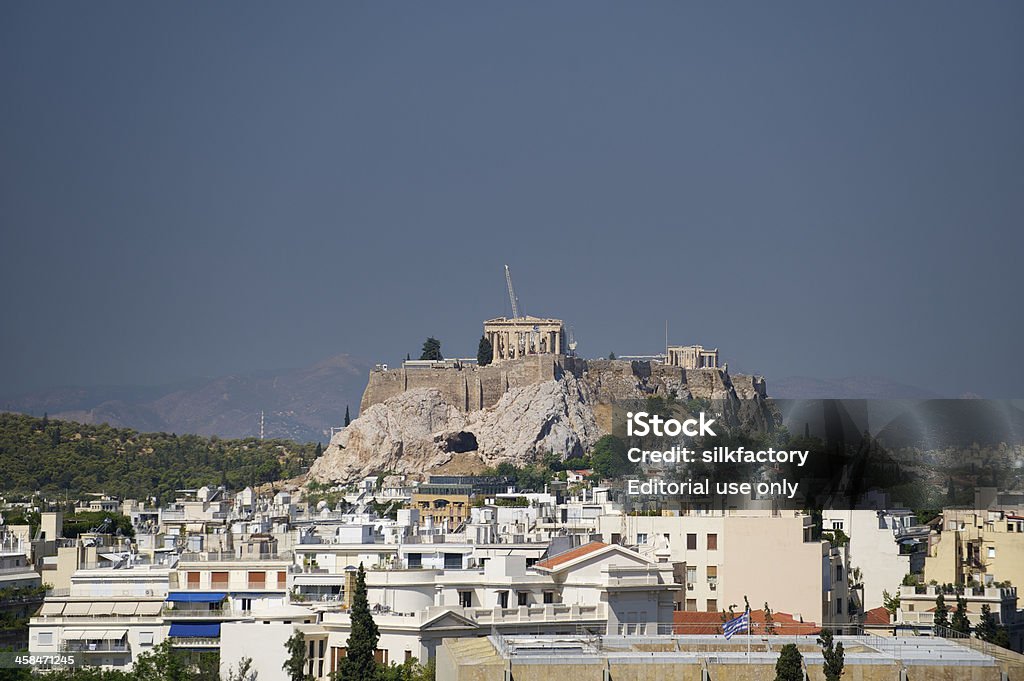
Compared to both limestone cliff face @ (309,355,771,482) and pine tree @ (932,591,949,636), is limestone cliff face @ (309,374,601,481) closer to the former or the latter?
limestone cliff face @ (309,355,771,482)

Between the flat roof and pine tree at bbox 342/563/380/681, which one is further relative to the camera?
pine tree at bbox 342/563/380/681

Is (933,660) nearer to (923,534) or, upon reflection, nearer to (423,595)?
(423,595)

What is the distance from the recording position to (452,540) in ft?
217

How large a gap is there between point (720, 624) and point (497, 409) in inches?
5529

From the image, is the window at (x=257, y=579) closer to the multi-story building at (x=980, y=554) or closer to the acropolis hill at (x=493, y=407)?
the multi-story building at (x=980, y=554)

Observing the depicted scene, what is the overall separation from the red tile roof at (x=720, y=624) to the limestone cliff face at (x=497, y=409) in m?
127

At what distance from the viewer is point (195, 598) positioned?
166 ft

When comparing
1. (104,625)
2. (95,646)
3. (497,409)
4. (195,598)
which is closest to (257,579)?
(195,598)

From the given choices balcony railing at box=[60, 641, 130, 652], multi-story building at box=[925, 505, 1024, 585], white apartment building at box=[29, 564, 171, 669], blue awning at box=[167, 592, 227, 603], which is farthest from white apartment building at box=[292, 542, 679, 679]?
multi-story building at box=[925, 505, 1024, 585]

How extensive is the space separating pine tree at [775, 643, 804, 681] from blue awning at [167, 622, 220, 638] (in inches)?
745

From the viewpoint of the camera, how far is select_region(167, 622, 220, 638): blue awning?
48331 mm

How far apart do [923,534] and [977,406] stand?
27.0 feet

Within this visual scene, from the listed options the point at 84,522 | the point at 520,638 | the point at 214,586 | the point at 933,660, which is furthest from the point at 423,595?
the point at 84,522

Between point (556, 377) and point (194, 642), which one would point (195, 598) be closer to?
point (194, 642)
